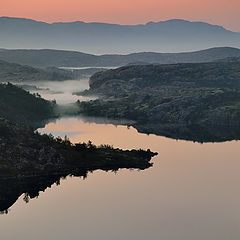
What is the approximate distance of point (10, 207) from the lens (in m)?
146

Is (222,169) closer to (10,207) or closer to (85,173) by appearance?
(85,173)

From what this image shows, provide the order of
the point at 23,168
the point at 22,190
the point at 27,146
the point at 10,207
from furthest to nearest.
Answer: the point at 27,146, the point at 23,168, the point at 22,190, the point at 10,207

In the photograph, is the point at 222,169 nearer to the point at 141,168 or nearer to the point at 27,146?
the point at 141,168

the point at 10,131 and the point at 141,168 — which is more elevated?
the point at 10,131

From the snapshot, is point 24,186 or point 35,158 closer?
point 24,186

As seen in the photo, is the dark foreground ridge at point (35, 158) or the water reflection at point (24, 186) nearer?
the water reflection at point (24, 186)

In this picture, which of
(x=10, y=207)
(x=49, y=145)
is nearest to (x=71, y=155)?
(x=49, y=145)

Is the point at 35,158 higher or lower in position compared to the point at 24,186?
higher

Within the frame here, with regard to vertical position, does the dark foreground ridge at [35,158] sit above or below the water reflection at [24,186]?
above

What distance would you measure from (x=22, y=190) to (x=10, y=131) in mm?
38692

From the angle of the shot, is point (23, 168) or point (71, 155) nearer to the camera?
point (23, 168)

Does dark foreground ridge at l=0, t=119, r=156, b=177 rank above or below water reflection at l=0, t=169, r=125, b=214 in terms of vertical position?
above

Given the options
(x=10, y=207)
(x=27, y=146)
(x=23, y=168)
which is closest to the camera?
(x=10, y=207)

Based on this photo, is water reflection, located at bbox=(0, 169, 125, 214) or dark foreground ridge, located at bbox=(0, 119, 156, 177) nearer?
water reflection, located at bbox=(0, 169, 125, 214)
